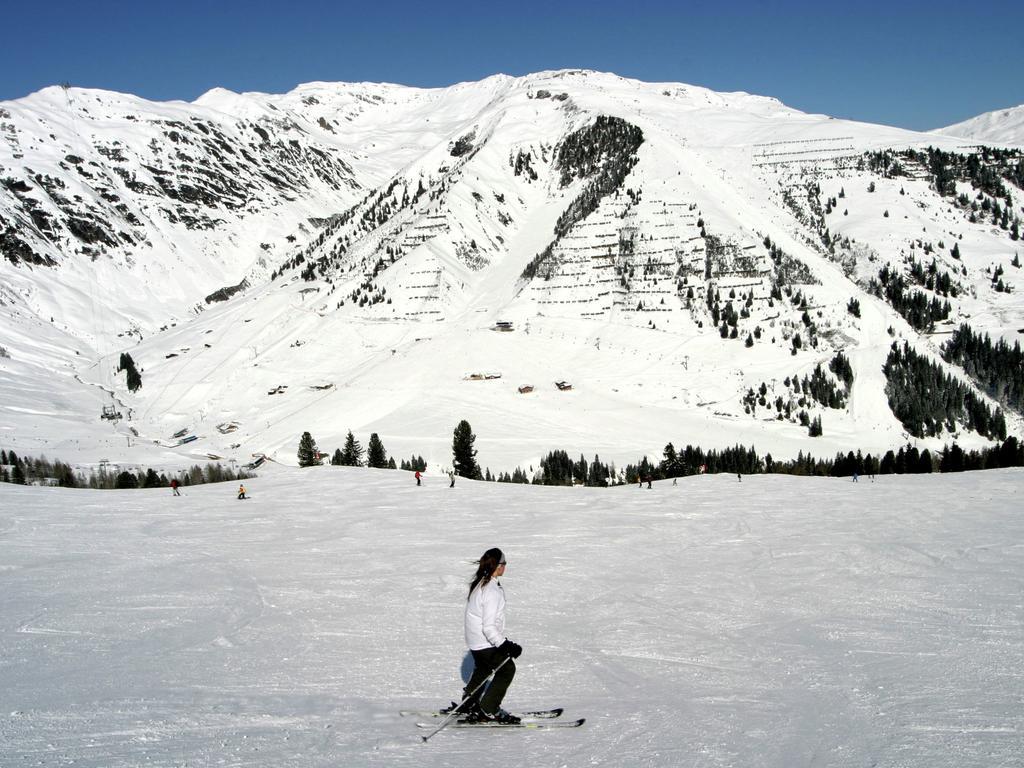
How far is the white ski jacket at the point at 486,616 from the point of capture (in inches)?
364

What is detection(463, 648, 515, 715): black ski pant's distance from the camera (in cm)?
941

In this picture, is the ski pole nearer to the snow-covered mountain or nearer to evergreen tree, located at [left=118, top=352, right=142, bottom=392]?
the snow-covered mountain

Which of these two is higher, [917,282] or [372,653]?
[917,282]

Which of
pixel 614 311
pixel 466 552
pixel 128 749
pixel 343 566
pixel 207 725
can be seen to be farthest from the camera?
pixel 614 311

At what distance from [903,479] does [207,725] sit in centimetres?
3880

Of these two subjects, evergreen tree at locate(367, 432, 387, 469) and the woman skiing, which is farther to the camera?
evergreen tree at locate(367, 432, 387, 469)

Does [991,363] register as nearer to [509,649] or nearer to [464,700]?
[509,649]

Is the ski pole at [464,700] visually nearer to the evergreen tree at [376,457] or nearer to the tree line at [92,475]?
the tree line at [92,475]

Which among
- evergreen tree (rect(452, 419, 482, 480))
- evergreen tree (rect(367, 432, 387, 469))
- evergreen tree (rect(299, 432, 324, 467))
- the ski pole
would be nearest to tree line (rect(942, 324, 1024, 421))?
evergreen tree (rect(452, 419, 482, 480))

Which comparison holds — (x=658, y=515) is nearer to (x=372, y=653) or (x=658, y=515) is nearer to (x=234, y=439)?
(x=372, y=653)

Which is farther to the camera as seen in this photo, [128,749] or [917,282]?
[917,282]

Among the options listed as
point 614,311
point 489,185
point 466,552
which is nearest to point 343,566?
point 466,552

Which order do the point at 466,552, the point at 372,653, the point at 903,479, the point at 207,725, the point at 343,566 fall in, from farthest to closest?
the point at 903,479, the point at 466,552, the point at 343,566, the point at 372,653, the point at 207,725

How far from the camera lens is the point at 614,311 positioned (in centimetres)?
12144
